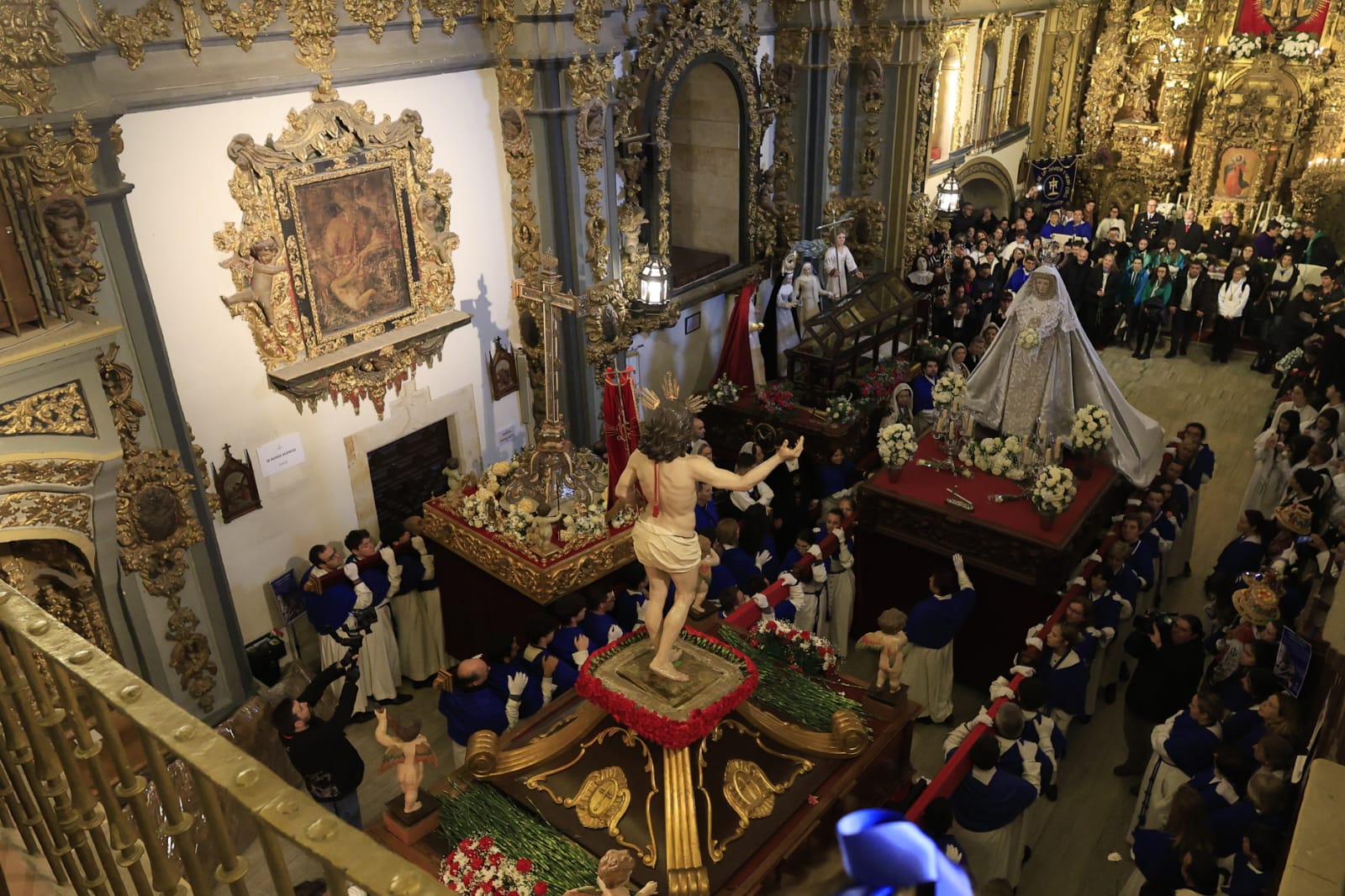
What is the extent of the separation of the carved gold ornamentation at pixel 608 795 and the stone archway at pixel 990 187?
1562cm

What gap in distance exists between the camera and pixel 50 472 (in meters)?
5.52

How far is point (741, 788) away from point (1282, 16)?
19.6m

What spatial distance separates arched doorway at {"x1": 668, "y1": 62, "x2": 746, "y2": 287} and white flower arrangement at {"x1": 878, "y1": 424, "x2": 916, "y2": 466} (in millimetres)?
3688

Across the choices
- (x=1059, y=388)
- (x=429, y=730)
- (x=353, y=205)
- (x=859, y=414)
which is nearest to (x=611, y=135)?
(x=353, y=205)

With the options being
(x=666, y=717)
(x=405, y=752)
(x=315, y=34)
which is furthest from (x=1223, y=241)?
(x=405, y=752)

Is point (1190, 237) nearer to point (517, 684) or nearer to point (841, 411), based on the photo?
point (841, 411)

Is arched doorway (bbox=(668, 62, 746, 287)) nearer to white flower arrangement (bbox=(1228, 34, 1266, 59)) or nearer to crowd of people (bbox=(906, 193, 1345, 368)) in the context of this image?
crowd of people (bbox=(906, 193, 1345, 368))

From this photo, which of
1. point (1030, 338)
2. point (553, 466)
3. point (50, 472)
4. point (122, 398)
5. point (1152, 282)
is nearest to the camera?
point (50, 472)

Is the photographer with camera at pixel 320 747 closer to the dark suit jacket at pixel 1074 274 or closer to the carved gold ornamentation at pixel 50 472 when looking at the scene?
the carved gold ornamentation at pixel 50 472

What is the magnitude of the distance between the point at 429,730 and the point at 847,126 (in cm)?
940

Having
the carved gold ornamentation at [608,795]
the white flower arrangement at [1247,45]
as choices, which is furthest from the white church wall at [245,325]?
the white flower arrangement at [1247,45]

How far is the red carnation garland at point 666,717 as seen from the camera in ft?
18.2

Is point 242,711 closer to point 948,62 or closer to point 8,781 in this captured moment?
point 8,781

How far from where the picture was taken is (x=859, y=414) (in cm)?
1114
